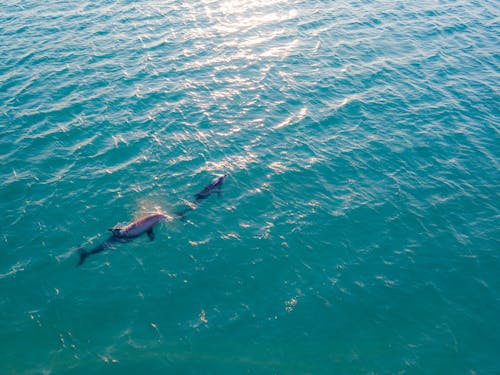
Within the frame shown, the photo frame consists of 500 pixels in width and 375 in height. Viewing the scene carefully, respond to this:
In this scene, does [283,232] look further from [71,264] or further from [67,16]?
[67,16]

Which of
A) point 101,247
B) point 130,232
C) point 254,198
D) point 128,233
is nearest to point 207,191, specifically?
point 254,198

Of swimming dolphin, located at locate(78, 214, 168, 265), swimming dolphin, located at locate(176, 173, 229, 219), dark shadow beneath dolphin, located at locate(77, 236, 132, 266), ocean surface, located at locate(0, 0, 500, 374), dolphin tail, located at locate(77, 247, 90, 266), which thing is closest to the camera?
ocean surface, located at locate(0, 0, 500, 374)

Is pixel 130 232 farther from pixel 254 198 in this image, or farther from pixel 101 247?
pixel 254 198

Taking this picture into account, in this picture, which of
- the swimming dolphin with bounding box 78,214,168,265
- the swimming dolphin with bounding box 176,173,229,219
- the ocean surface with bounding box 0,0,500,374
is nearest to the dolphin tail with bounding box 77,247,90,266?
the swimming dolphin with bounding box 78,214,168,265

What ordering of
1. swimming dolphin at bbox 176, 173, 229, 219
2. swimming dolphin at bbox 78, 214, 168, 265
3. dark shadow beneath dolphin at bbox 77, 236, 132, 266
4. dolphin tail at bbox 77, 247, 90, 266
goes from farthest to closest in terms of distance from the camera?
swimming dolphin at bbox 176, 173, 229, 219
swimming dolphin at bbox 78, 214, 168, 265
dark shadow beneath dolphin at bbox 77, 236, 132, 266
dolphin tail at bbox 77, 247, 90, 266

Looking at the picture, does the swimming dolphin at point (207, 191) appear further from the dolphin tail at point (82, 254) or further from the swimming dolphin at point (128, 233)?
the dolphin tail at point (82, 254)

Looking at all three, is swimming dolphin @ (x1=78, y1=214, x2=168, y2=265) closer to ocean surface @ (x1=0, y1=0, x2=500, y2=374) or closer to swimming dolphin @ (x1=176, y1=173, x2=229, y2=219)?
ocean surface @ (x1=0, y1=0, x2=500, y2=374)
